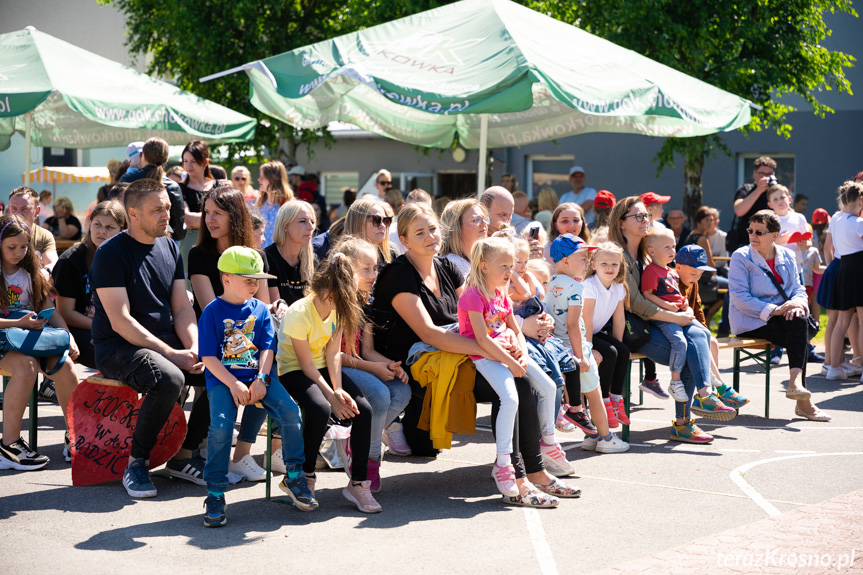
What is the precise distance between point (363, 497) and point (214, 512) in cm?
83

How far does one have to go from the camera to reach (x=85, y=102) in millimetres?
9312

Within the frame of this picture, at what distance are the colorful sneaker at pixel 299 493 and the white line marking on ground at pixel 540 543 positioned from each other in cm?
119

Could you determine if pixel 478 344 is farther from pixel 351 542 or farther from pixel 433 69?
pixel 433 69

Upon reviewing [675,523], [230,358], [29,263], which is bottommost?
[675,523]

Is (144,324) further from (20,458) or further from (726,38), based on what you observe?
(726,38)

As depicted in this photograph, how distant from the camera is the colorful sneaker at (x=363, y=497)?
210 inches

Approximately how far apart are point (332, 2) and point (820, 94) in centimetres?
1145

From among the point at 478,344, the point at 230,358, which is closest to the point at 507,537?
the point at 478,344

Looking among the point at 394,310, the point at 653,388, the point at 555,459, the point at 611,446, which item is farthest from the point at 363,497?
the point at 653,388

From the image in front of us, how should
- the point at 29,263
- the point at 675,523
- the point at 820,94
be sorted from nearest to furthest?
the point at 675,523 < the point at 29,263 < the point at 820,94

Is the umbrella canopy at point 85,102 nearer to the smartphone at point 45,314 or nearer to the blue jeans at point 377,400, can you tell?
the smartphone at point 45,314

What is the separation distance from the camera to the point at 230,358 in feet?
17.2

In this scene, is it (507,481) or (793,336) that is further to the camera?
(793,336)

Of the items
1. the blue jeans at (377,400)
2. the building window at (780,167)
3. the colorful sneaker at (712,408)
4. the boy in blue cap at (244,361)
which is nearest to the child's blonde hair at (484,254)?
the blue jeans at (377,400)
